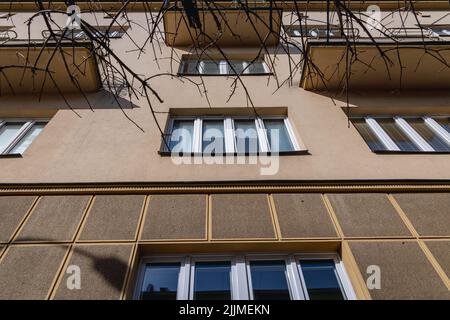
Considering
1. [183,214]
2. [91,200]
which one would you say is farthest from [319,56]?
[91,200]

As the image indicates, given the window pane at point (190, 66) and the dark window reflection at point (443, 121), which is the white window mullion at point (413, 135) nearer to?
the dark window reflection at point (443, 121)

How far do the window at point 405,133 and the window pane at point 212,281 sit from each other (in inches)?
129

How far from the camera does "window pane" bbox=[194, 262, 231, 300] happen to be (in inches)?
127

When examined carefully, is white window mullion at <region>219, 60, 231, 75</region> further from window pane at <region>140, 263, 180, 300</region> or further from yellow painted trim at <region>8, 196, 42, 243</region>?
window pane at <region>140, 263, 180, 300</region>

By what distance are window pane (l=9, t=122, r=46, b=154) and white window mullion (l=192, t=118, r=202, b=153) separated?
2753 millimetres

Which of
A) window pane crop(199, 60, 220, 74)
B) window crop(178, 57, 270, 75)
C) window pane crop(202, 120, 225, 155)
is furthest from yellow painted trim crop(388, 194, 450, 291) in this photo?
window pane crop(199, 60, 220, 74)

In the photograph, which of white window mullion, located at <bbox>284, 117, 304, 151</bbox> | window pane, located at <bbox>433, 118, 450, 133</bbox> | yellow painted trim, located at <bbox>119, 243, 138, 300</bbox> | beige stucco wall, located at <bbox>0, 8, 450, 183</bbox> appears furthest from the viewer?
window pane, located at <bbox>433, 118, 450, 133</bbox>

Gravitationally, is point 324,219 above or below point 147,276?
above

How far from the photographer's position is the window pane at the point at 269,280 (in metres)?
3.24

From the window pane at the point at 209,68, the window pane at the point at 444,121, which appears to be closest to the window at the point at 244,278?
the window pane at the point at 444,121

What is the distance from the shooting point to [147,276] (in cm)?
341
